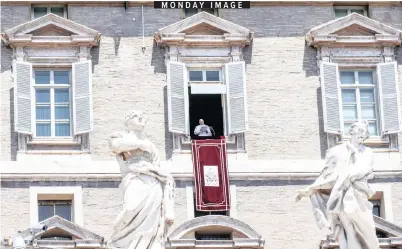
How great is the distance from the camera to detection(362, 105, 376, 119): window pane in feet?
190

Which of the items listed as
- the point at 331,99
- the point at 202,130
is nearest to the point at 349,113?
the point at 331,99

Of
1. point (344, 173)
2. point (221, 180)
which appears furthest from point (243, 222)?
point (344, 173)

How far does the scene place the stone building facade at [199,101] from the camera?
5641 centimetres

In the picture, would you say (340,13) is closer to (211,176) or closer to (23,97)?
(211,176)

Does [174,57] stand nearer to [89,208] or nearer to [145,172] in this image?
[89,208]

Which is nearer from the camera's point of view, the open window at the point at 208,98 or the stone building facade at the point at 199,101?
the stone building facade at the point at 199,101

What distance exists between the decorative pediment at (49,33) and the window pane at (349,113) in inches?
272

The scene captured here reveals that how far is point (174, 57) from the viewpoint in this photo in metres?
57.7

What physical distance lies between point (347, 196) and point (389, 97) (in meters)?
20.0

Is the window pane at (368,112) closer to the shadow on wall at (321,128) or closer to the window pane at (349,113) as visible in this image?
the window pane at (349,113)

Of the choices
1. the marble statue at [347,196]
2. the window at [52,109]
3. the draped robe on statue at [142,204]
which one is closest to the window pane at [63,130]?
the window at [52,109]

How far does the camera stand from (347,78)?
58188mm

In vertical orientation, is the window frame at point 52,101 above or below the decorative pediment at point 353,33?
below

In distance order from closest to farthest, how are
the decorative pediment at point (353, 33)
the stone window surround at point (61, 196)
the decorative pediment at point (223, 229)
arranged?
the decorative pediment at point (223, 229), the stone window surround at point (61, 196), the decorative pediment at point (353, 33)
